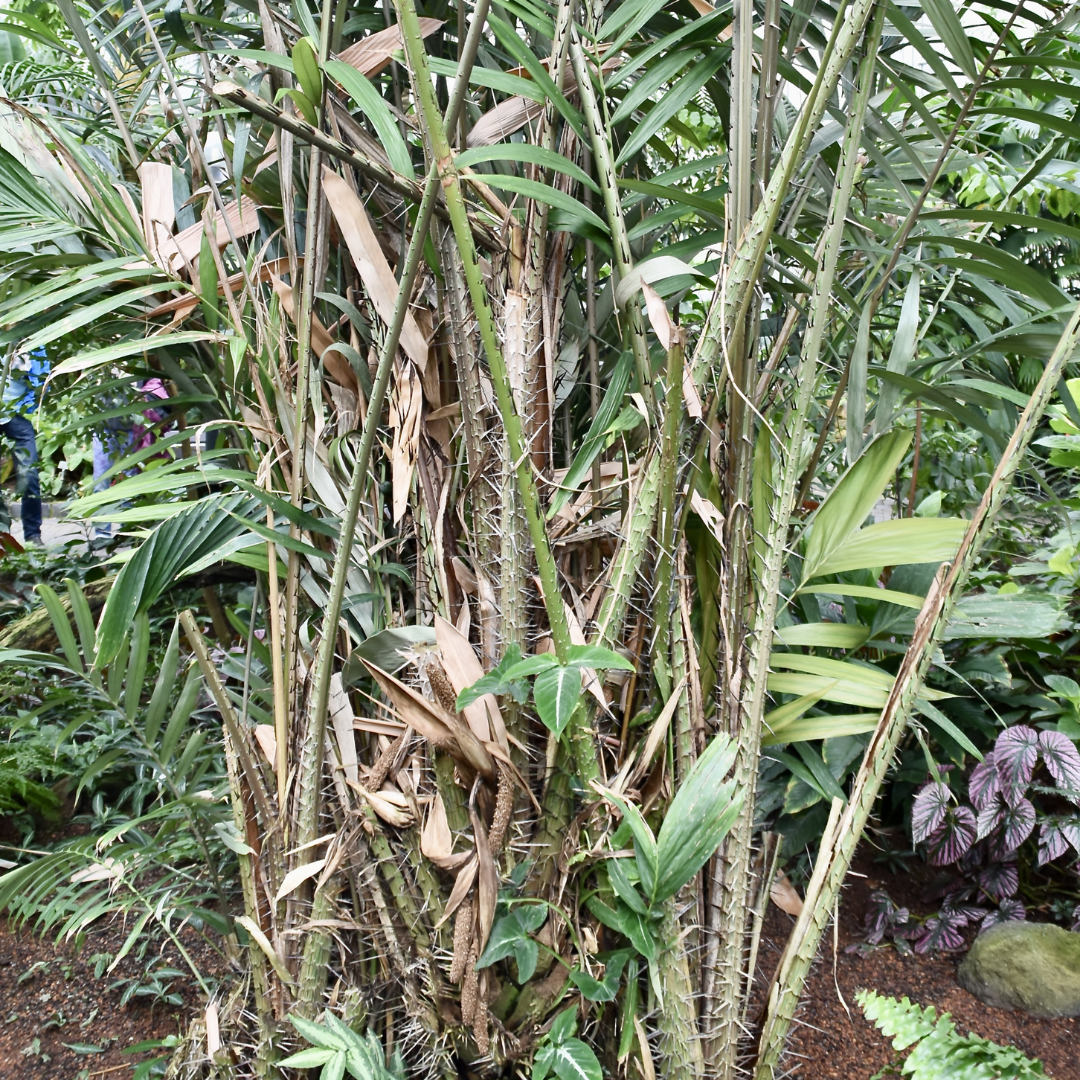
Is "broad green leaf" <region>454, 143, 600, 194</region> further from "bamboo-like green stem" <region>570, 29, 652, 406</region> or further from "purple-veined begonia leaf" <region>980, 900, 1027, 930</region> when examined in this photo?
"purple-veined begonia leaf" <region>980, 900, 1027, 930</region>

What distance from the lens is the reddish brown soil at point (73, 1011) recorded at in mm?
1149

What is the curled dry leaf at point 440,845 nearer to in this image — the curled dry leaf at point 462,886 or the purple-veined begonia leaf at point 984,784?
the curled dry leaf at point 462,886

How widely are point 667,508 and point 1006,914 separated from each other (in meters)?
1.02

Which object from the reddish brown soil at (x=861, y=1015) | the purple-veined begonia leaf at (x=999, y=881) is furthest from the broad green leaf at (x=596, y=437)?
the purple-veined begonia leaf at (x=999, y=881)

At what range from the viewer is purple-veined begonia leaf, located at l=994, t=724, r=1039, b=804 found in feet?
3.99

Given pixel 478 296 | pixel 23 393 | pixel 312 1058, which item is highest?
pixel 23 393

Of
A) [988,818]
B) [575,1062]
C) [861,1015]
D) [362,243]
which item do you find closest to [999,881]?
[988,818]

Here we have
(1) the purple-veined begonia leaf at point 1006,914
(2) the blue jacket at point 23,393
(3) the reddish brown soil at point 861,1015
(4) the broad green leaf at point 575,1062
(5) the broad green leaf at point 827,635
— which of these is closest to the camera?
(4) the broad green leaf at point 575,1062

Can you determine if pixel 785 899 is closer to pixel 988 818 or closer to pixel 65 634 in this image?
pixel 988 818

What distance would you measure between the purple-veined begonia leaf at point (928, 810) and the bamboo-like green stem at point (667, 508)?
685 mm

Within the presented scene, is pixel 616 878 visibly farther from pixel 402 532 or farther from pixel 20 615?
pixel 20 615

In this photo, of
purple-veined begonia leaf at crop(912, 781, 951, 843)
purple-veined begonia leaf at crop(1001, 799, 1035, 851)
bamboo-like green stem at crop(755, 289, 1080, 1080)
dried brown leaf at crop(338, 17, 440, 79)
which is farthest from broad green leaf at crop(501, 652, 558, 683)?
purple-veined begonia leaf at crop(1001, 799, 1035, 851)

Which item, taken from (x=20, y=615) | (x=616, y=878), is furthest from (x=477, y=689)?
(x=20, y=615)

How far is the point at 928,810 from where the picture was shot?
1.21m
